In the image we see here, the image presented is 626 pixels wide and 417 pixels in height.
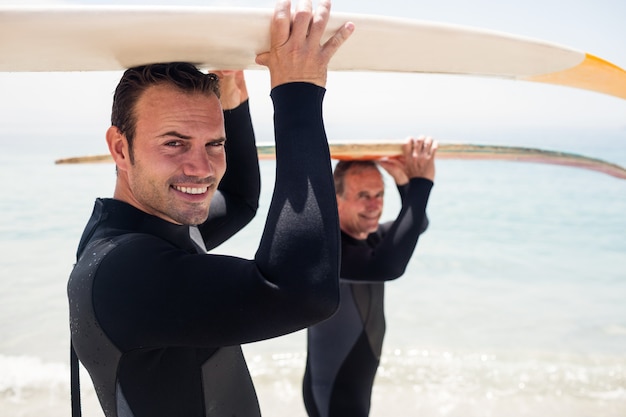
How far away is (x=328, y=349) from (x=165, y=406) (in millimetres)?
1835

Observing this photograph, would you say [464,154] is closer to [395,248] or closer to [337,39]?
[395,248]

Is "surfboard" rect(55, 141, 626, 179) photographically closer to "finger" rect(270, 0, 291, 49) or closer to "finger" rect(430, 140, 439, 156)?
"finger" rect(430, 140, 439, 156)

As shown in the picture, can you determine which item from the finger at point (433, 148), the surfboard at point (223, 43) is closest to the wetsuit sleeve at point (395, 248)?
the finger at point (433, 148)

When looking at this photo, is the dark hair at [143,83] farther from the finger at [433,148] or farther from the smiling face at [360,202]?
the smiling face at [360,202]

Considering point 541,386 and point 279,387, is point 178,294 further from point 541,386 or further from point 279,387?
point 541,386

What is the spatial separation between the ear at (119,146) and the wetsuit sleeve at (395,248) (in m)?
1.45

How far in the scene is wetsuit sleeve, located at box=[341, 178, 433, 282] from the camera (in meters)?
2.73

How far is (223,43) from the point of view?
1.36 meters

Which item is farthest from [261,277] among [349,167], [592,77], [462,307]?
[462,307]

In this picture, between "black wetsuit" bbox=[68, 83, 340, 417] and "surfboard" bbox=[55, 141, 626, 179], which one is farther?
"surfboard" bbox=[55, 141, 626, 179]

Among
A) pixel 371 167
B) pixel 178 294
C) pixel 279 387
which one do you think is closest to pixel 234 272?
pixel 178 294

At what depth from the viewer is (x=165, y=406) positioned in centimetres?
140

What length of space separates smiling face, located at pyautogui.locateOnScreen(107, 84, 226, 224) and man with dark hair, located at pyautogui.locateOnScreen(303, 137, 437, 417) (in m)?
1.39

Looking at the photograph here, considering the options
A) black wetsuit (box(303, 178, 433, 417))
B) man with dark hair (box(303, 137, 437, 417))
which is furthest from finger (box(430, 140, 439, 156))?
black wetsuit (box(303, 178, 433, 417))
